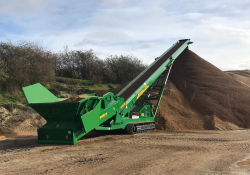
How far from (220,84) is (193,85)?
2.07m

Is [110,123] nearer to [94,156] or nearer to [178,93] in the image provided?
[94,156]

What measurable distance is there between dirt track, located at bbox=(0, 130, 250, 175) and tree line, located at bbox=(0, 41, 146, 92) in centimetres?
758

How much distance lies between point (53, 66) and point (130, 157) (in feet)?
51.7

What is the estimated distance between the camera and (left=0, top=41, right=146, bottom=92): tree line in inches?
625

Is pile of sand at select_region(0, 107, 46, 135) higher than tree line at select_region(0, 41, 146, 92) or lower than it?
lower

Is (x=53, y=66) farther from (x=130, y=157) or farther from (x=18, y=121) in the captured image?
(x=130, y=157)

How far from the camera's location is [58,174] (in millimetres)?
5219

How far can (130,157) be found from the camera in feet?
21.8

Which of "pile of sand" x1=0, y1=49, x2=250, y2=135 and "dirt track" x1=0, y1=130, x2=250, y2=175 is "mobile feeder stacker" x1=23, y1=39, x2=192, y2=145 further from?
"pile of sand" x1=0, y1=49, x2=250, y2=135

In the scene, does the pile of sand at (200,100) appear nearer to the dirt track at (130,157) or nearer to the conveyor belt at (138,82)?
the conveyor belt at (138,82)

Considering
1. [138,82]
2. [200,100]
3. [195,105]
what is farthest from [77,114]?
[200,100]

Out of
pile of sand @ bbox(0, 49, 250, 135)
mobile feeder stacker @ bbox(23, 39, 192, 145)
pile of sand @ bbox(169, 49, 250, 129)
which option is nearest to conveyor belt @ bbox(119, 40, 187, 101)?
mobile feeder stacker @ bbox(23, 39, 192, 145)

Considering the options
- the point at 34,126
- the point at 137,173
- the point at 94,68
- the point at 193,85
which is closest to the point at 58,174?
the point at 137,173

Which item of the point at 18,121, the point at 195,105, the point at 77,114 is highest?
the point at 77,114
